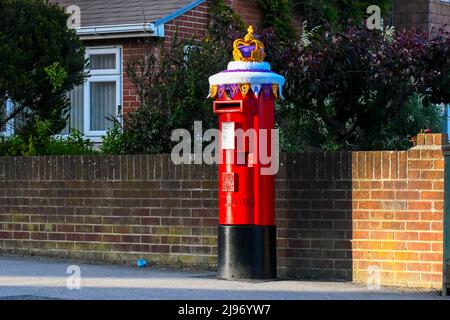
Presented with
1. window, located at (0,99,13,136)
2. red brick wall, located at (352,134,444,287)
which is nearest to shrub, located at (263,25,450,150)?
red brick wall, located at (352,134,444,287)

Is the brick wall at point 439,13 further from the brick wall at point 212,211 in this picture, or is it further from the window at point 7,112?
the brick wall at point 212,211

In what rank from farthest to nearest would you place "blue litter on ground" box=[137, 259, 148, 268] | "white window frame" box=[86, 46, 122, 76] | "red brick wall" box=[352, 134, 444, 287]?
"white window frame" box=[86, 46, 122, 76] < "blue litter on ground" box=[137, 259, 148, 268] < "red brick wall" box=[352, 134, 444, 287]

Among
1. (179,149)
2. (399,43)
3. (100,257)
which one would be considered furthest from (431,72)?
(100,257)

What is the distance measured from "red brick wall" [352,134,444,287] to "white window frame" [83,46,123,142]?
838 cm

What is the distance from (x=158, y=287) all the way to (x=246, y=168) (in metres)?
1.64

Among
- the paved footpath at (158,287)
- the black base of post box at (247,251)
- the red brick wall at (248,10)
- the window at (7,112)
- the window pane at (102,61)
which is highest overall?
the red brick wall at (248,10)

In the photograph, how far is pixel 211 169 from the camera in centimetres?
1450

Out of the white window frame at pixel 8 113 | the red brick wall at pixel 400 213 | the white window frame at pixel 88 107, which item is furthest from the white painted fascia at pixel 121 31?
the red brick wall at pixel 400 213

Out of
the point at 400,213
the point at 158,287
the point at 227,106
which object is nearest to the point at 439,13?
the point at 400,213

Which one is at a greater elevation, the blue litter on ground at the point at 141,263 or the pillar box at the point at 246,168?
the pillar box at the point at 246,168

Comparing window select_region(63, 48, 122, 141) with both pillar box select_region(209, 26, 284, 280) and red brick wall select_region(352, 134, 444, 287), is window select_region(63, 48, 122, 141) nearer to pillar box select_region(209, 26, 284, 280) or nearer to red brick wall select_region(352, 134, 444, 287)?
pillar box select_region(209, 26, 284, 280)

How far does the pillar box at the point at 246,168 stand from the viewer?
13.1 m

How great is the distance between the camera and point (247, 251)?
43.4 feet

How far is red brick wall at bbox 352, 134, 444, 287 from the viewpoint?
42.5ft
